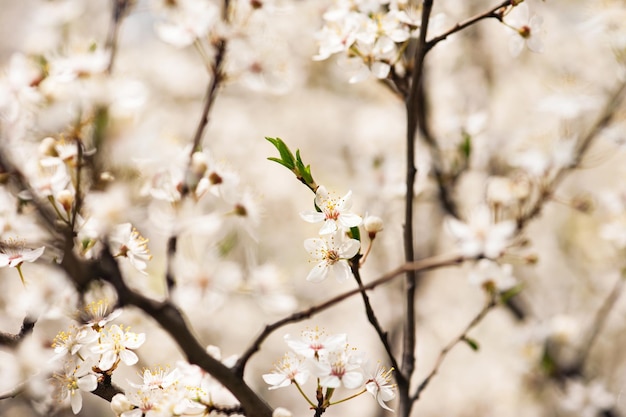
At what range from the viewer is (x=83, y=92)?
805 millimetres

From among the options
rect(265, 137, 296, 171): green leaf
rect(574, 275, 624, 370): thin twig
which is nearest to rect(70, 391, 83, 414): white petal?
rect(265, 137, 296, 171): green leaf

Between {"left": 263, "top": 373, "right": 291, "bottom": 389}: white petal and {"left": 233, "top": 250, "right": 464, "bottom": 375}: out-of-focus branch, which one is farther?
{"left": 263, "top": 373, "right": 291, "bottom": 389}: white petal

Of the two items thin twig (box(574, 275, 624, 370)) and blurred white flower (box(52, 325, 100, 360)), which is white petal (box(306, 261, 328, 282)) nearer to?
blurred white flower (box(52, 325, 100, 360))

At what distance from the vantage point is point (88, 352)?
37.0 inches

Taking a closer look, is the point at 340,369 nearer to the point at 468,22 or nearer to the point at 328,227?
the point at 328,227

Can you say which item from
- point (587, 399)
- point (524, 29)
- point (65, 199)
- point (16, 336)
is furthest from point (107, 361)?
point (587, 399)

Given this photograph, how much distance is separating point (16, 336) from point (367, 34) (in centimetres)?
85

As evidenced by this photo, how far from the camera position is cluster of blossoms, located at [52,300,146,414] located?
3.07 feet

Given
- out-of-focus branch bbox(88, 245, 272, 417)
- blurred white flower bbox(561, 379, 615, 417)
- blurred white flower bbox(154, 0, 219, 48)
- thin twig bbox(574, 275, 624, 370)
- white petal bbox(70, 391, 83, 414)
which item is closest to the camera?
out-of-focus branch bbox(88, 245, 272, 417)

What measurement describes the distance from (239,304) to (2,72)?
418cm

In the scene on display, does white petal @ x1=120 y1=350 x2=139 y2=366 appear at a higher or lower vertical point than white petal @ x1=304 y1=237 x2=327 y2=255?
lower

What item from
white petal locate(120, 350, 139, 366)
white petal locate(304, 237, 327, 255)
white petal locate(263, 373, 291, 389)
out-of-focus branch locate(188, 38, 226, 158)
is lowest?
white petal locate(120, 350, 139, 366)

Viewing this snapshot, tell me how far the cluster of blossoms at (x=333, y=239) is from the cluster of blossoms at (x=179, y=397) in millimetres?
224

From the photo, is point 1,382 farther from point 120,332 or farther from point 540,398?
point 540,398
